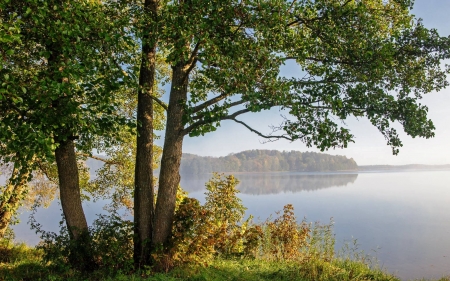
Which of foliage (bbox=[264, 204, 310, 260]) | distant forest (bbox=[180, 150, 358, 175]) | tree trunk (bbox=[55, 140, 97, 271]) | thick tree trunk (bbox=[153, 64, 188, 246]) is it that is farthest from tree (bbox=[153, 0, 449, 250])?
distant forest (bbox=[180, 150, 358, 175])

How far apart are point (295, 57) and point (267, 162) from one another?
6772 cm

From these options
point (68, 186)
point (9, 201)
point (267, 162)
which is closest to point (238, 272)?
point (68, 186)

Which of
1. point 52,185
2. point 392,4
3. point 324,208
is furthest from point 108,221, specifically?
point 324,208

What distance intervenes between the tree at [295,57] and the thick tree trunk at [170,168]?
0.02 metres

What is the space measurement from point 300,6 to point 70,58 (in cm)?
516

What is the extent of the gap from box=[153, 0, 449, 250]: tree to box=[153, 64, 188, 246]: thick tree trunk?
2 cm

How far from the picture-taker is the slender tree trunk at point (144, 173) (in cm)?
739

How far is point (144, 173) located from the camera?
7.81 m

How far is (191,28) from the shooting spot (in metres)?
5.89

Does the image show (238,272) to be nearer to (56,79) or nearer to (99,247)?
(99,247)

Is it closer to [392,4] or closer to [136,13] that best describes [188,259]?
[136,13]

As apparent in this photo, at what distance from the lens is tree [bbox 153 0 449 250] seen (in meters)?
6.10

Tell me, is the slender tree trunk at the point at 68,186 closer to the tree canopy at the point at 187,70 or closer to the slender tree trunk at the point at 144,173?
the tree canopy at the point at 187,70

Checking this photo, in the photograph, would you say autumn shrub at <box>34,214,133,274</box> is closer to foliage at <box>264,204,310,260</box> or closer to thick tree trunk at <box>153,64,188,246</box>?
thick tree trunk at <box>153,64,188,246</box>
